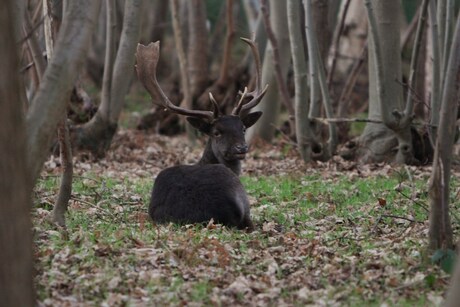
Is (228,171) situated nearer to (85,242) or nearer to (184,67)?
(85,242)

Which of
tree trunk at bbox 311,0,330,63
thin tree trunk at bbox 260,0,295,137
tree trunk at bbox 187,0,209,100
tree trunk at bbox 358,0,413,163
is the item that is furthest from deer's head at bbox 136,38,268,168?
tree trunk at bbox 187,0,209,100

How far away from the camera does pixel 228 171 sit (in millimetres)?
10031

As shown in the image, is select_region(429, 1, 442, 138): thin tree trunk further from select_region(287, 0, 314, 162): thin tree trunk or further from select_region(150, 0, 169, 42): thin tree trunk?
select_region(150, 0, 169, 42): thin tree trunk

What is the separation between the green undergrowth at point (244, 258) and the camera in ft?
23.3

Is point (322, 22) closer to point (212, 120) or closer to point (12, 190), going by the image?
point (212, 120)

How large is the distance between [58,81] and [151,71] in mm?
4337

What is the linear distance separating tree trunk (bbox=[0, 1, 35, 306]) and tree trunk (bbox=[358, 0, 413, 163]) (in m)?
8.88

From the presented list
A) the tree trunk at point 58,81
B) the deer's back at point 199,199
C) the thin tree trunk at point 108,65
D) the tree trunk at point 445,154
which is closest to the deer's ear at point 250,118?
the deer's back at point 199,199

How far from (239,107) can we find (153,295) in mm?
4984

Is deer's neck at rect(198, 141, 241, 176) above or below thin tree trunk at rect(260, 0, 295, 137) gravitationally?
below

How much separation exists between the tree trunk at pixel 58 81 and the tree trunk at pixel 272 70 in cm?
1034

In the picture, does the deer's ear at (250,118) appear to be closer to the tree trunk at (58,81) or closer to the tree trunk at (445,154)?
the tree trunk at (445,154)

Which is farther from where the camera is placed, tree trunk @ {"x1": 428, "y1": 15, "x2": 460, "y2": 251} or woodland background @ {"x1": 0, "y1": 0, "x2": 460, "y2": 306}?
tree trunk @ {"x1": 428, "y1": 15, "x2": 460, "y2": 251}

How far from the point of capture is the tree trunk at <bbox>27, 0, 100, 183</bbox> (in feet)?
21.9
